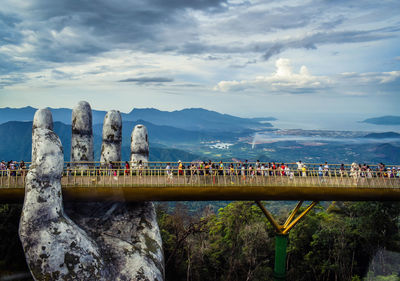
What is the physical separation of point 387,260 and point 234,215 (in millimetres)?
14368

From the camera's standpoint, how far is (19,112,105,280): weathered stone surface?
47.4ft

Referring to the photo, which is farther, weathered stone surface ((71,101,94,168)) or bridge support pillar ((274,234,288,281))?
weathered stone surface ((71,101,94,168))

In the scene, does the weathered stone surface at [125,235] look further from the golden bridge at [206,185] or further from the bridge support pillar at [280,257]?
the bridge support pillar at [280,257]

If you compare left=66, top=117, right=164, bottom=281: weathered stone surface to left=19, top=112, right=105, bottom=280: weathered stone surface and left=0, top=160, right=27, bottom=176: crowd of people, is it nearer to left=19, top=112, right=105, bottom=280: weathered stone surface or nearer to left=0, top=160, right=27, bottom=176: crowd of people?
left=19, top=112, right=105, bottom=280: weathered stone surface

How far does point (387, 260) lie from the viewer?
29.7m

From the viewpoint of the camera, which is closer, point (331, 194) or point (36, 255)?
point (36, 255)

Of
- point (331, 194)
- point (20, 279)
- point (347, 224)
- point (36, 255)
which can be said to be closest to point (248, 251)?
point (347, 224)

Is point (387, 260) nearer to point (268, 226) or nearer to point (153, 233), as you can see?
point (268, 226)

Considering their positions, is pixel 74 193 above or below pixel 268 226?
above

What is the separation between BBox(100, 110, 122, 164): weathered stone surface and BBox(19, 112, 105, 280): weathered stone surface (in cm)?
597

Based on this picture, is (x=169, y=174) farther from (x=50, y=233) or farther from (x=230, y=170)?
(x=50, y=233)

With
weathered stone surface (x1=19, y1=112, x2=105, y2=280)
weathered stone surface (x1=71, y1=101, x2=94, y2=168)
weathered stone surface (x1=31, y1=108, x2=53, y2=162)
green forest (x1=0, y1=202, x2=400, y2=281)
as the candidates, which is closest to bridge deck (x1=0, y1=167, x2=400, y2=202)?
weathered stone surface (x1=19, y1=112, x2=105, y2=280)

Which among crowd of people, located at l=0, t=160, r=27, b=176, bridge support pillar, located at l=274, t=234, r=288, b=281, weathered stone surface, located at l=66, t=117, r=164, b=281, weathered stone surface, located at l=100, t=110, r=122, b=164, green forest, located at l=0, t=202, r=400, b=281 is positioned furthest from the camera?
green forest, located at l=0, t=202, r=400, b=281

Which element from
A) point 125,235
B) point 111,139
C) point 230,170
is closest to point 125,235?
point 125,235
